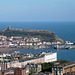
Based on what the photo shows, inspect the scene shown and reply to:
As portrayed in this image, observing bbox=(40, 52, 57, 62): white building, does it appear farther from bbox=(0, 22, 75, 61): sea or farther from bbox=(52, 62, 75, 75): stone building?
bbox=(52, 62, 75, 75): stone building

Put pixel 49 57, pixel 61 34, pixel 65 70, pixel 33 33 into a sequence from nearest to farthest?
1. pixel 65 70
2. pixel 49 57
3. pixel 33 33
4. pixel 61 34

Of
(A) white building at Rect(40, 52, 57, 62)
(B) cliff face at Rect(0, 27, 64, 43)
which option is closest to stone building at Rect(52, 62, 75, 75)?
(A) white building at Rect(40, 52, 57, 62)

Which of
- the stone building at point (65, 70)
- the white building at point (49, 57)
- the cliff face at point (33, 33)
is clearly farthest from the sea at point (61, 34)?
the stone building at point (65, 70)

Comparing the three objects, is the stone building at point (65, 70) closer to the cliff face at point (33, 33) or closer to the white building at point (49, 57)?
the white building at point (49, 57)

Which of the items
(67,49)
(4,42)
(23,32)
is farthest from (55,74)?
(23,32)

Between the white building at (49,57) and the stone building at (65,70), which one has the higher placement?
the white building at (49,57)

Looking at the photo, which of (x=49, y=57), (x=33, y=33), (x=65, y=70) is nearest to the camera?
(x=65, y=70)

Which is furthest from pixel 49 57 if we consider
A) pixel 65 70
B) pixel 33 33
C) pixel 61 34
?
pixel 61 34

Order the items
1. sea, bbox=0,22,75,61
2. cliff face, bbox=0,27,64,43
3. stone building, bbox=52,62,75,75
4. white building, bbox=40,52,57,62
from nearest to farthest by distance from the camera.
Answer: stone building, bbox=52,62,75,75
white building, bbox=40,52,57,62
sea, bbox=0,22,75,61
cliff face, bbox=0,27,64,43

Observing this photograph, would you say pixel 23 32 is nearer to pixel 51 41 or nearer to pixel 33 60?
pixel 51 41

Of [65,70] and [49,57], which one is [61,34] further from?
[65,70]

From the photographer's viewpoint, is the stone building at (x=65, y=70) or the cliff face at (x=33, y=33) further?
the cliff face at (x=33, y=33)
